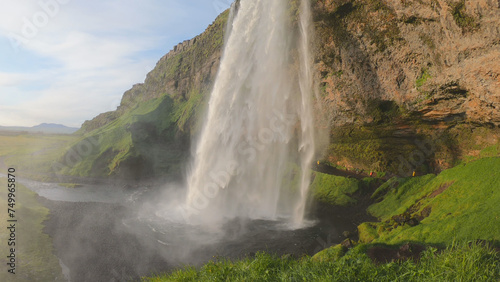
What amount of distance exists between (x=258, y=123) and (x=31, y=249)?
23.7 meters

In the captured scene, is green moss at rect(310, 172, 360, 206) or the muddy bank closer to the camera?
the muddy bank

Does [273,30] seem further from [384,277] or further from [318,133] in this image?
[384,277]

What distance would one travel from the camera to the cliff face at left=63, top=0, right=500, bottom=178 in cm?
1756

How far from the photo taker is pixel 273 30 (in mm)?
30125

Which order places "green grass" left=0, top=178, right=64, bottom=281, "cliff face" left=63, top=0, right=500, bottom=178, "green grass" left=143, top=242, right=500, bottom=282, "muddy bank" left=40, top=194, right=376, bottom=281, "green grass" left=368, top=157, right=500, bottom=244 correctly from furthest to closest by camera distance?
"cliff face" left=63, top=0, right=500, bottom=178
"muddy bank" left=40, top=194, right=376, bottom=281
"green grass" left=0, top=178, right=64, bottom=281
"green grass" left=368, top=157, right=500, bottom=244
"green grass" left=143, top=242, right=500, bottom=282

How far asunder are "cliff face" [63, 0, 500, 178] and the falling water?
337 cm

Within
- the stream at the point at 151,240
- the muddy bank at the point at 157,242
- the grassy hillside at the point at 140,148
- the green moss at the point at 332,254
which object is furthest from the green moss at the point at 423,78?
Answer: the grassy hillside at the point at 140,148

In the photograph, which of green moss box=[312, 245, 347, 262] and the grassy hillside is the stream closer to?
green moss box=[312, 245, 347, 262]

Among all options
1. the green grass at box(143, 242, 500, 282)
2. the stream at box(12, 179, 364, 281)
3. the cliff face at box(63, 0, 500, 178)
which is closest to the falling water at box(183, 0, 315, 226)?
the cliff face at box(63, 0, 500, 178)

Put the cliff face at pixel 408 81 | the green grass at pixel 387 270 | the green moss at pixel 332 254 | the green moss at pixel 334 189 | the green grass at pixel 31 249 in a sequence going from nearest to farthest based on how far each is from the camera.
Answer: the green grass at pixel 387 270 → the green moss at pixel 332 254 → the green grass at pixel 31 249 → the cliff face at pixel 408 81 → the green moss at pixel 334 189

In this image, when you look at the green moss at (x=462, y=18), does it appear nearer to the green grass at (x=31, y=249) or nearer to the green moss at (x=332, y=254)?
the green moss at (x=332, y=254)

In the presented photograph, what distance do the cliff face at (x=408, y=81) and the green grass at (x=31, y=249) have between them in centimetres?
2544

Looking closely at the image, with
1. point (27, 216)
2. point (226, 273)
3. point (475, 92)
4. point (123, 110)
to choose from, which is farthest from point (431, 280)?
point (123, 110)

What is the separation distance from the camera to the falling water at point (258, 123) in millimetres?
29922
